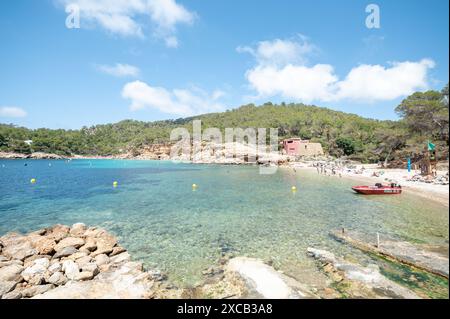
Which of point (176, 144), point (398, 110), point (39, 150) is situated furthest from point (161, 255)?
point (39, 150)

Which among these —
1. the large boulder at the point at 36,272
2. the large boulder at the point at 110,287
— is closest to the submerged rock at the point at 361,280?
the large boulder at the point at 110,287

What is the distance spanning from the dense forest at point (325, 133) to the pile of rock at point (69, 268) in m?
13.8

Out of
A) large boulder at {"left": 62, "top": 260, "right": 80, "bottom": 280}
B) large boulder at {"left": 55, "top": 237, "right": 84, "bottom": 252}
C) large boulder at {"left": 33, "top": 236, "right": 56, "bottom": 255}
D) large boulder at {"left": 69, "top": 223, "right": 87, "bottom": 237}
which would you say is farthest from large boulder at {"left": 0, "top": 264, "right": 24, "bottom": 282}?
large boulder at {"left": 69, "top": 223, "right": 87, "bottom": 237}

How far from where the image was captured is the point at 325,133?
94.8 metres

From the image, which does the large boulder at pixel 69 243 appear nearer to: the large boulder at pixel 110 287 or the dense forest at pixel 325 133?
the large boulder at pixel 110 287

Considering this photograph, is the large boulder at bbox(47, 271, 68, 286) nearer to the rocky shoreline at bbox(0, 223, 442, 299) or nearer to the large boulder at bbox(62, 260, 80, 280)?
the rocky shoreline at bbox(0, 223, 442, 299)

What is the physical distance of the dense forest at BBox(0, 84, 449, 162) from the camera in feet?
121

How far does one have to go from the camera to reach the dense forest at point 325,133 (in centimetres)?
3675

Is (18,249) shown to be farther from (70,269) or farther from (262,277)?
(262,277)

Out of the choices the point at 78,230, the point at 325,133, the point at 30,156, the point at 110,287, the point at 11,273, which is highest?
the point at 325,133

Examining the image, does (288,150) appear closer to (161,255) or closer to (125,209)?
(125,209)

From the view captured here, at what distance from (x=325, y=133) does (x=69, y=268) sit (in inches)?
3891

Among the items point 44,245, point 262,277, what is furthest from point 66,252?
point 262,277

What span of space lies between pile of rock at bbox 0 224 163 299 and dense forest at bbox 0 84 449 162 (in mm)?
13824
